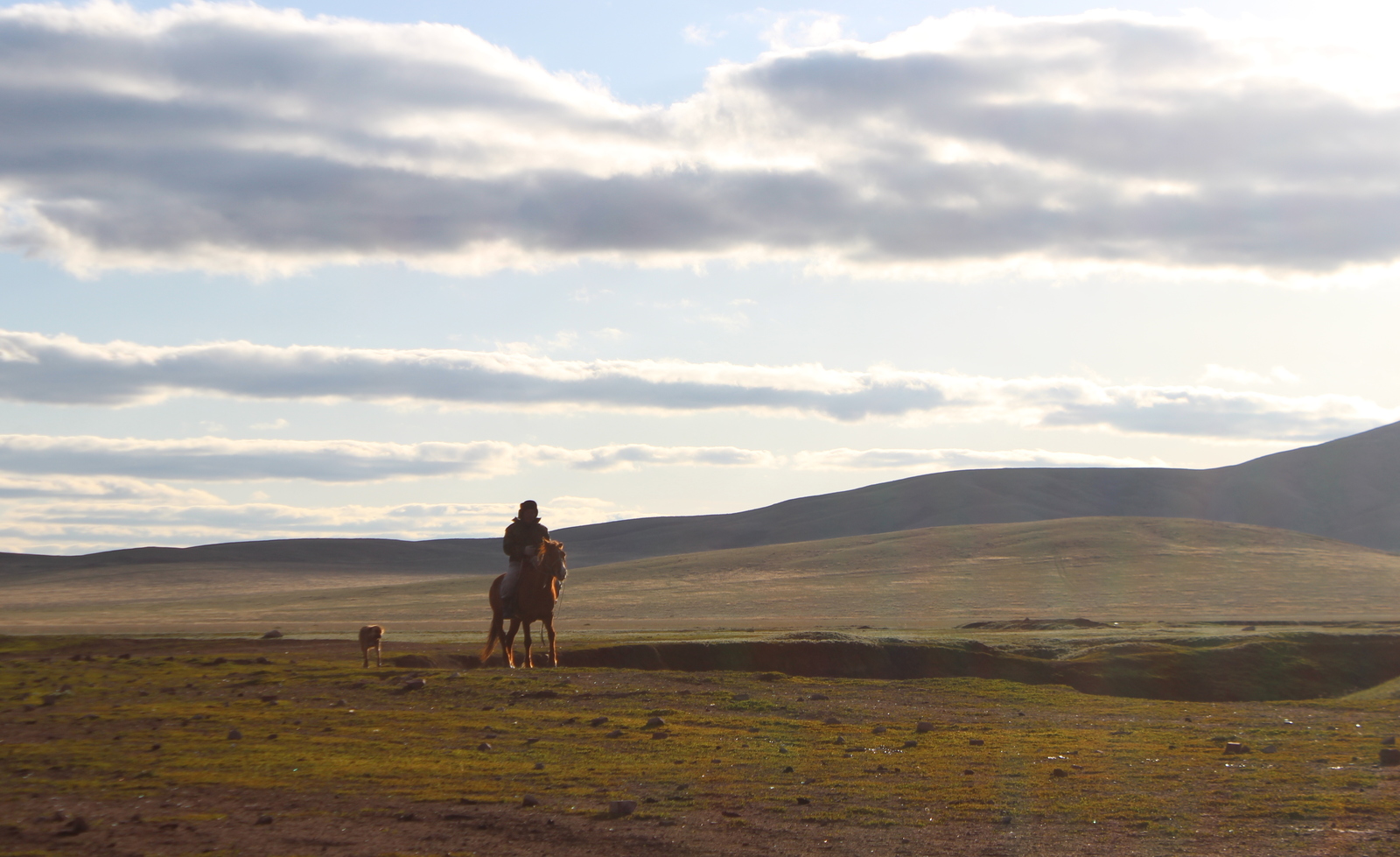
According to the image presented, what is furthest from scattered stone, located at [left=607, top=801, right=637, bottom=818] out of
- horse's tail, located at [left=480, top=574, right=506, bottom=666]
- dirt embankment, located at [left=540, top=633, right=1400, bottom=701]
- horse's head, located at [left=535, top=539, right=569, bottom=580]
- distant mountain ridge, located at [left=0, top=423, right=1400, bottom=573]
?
distant mountain ridge, located at [left=0, top=423, right=1400, bottom=573]

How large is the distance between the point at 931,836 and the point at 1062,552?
8428 centimetres

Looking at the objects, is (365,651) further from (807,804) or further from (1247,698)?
(1247,698)

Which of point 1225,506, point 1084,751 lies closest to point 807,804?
point 1084,751

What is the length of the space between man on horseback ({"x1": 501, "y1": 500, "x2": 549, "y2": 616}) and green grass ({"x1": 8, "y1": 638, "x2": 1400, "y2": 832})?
10.0ft

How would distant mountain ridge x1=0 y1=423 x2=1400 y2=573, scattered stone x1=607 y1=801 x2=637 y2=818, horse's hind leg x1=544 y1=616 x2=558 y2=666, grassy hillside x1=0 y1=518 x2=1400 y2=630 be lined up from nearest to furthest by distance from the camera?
1. scattered stone x1=607 y1=801 x2=637 y2=818
2. horse's hind leg x1=544 y1=616 x2=558 y2=666
3. grassy hillside x1=0 y1=518 x2=1400 y2=630
4. distant mountain ridge x1=0 y1=423 x2=1400 y2=573

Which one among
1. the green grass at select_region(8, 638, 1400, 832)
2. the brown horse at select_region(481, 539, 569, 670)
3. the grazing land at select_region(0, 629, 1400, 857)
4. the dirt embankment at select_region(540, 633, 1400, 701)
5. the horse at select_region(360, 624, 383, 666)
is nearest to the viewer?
the grazing land at select_region(0, 629, 1400, 857)

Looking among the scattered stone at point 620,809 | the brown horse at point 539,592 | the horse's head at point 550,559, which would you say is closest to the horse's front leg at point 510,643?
the brown horse at point 539,592

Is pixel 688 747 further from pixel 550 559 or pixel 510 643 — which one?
pixel 510 643

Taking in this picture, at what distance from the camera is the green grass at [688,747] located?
9.80 metres

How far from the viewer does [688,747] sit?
12562 mm

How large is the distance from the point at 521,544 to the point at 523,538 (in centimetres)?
11

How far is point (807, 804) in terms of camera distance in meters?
9.63

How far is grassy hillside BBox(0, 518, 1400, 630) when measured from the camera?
58.3 metres

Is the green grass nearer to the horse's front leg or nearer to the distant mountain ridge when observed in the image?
the horse's front leg
